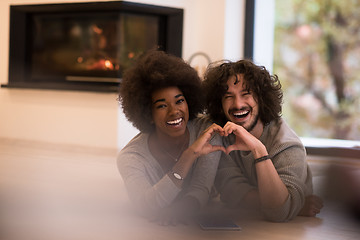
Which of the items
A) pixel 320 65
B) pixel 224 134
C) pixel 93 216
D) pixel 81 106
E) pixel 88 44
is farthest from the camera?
pixel 320 65

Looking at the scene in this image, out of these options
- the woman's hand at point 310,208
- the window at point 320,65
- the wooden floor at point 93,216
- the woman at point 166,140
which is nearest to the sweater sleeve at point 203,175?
the woman at point 166,140

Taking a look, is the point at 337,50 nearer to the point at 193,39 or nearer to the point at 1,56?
the point at 193,39

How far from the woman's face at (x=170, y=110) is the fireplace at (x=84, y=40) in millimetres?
2069

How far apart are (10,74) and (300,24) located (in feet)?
10.5

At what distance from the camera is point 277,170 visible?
161cm

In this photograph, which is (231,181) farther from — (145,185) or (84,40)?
(84,40)

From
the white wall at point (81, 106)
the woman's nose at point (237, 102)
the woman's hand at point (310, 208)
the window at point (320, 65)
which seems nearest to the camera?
the woman's nose at point (237, 102)

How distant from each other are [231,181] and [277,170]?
0.16 m

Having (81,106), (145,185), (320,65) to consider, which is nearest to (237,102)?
(145,185)

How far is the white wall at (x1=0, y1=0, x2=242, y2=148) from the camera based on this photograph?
3.69m

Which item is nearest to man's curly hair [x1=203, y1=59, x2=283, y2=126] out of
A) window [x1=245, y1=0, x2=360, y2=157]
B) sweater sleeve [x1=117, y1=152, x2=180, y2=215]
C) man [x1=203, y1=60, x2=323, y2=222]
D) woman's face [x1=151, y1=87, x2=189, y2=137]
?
man [x1=203, y1=60, x2=323, y2=222]

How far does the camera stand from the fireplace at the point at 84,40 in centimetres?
374

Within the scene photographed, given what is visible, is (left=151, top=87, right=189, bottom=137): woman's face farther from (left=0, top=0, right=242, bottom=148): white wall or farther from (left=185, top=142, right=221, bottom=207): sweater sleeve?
(left=0, top=0, right=242, bottom=148): white wall

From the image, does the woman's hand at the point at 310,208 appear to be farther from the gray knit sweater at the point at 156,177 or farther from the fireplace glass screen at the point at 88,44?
the fireplace glass screen at the point at 88,44
